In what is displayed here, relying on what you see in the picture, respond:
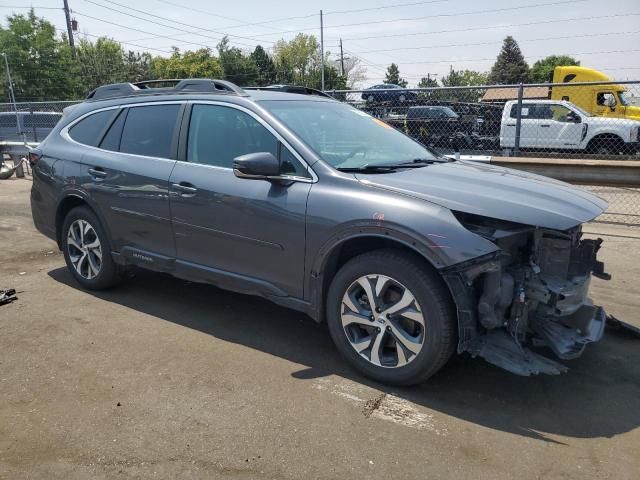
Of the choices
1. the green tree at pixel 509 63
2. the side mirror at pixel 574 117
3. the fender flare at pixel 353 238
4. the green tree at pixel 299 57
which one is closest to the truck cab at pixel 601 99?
the side mirror at pixel 574 117

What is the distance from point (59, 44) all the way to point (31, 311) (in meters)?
49.3

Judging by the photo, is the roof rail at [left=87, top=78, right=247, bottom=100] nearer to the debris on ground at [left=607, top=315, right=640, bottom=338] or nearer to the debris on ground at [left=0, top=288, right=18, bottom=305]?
the debris on ground at [left=0, top=288, right=18, bottom=305]

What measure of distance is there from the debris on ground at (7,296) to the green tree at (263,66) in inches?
2447

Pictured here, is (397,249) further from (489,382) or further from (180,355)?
(180,355)

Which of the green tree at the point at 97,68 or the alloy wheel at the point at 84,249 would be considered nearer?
the alloy wheel at the point at 84,249

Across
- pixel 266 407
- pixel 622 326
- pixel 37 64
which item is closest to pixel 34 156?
pixel 266 407

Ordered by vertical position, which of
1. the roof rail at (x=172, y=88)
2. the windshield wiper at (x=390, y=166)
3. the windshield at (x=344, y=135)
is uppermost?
the roof rail at (x=172, y=88)

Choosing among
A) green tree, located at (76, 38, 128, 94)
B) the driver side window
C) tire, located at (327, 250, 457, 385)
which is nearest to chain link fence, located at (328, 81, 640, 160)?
the driver side window

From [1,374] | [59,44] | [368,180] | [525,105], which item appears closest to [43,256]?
[1,374]

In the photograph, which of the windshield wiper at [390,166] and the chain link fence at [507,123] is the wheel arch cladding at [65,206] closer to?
the windshield wiper at [390,166]

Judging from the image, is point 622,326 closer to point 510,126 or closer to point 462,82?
point 510,126

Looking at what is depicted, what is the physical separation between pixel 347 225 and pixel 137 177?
1993 mm

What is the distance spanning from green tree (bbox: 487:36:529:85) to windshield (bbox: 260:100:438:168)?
3447 inches

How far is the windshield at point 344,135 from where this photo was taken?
147 inches
